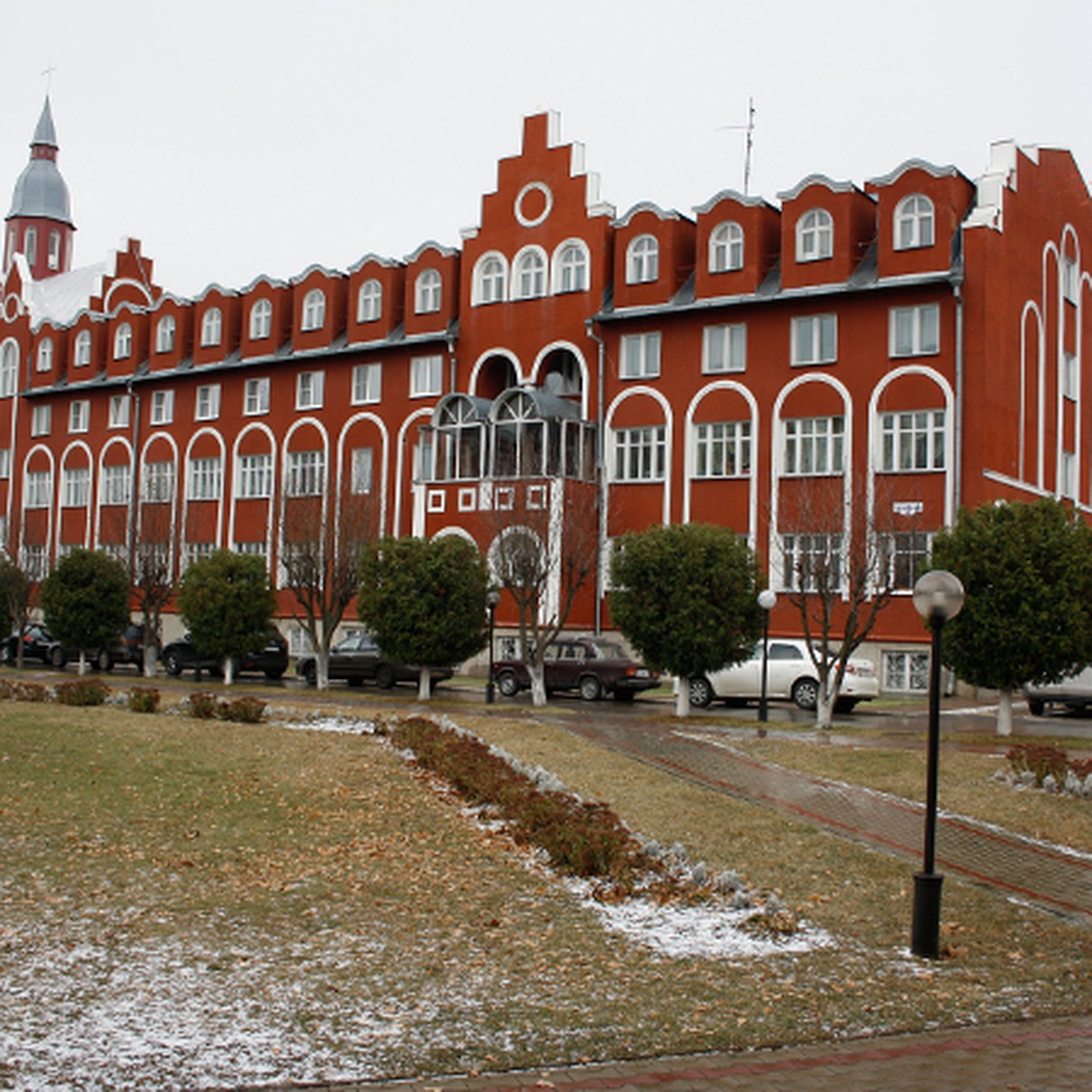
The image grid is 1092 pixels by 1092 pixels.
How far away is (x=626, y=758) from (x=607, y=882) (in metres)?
7.66

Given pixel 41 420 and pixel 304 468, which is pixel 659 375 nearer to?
pixel 304 468

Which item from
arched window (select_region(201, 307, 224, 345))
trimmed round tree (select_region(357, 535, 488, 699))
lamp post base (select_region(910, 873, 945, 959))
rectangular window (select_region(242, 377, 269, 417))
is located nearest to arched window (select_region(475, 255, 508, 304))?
rectangular window (select_region(242, 377, 269, 417))

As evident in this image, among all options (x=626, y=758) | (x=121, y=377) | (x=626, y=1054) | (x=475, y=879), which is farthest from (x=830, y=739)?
(x=121, y=377)

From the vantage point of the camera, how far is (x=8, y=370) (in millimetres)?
62156

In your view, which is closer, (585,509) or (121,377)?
(585,509)

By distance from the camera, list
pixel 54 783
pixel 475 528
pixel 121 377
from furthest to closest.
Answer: pixel 121 377, pixel 475 528, pixel 54 783

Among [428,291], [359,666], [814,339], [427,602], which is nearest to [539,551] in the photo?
[427,602]

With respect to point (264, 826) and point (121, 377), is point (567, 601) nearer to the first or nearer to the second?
point (264, 826)

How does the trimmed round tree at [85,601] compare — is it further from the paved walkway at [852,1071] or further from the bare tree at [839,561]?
the paved walkway at [852,1071]

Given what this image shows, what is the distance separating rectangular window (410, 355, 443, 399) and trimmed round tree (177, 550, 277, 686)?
12.2 m

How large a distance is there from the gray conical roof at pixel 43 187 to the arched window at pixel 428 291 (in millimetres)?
49399

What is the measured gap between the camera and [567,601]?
3070 centimetres

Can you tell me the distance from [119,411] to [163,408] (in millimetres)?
2891

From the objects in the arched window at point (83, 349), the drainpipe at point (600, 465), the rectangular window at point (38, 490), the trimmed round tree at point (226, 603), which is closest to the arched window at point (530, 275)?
the drainpipe at point (600, 465)
